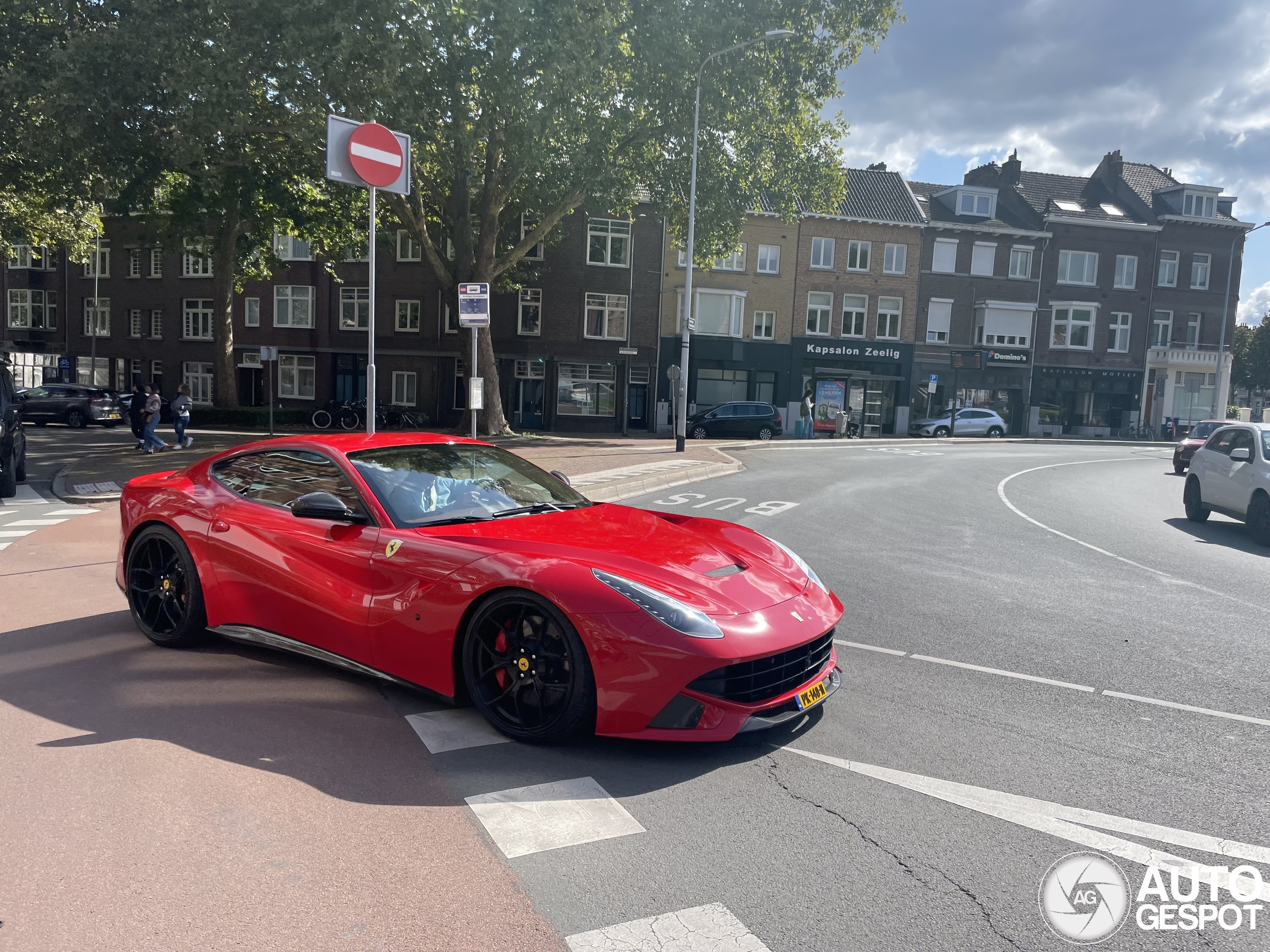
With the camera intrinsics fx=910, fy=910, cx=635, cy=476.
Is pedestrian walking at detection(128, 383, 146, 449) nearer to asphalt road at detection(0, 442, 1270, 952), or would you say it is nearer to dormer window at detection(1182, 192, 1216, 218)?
asphalt road at detection(0, 442, 1270, 952)

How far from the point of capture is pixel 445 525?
4.78 metres

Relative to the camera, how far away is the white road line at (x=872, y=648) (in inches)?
238

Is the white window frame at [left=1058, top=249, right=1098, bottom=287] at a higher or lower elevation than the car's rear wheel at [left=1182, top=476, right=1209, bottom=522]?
higher

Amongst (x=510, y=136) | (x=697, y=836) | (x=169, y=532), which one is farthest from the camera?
(x=510, y=136)

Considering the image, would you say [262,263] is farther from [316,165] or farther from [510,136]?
[510,136]

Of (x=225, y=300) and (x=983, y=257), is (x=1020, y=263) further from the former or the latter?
(x=225, y=300)

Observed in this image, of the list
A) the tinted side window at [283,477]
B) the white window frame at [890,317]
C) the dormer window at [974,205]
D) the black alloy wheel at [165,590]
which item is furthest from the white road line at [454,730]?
the dormer window at [974,205]

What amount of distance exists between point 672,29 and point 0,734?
2455 centimetres

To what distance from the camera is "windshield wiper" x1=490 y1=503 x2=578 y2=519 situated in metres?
5.07

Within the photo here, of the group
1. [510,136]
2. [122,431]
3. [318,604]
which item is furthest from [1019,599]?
[122,431]

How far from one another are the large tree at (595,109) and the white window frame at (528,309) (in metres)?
7.21

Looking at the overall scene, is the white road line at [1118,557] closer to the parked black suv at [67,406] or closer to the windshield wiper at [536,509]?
the windshield wiper at [536,509]

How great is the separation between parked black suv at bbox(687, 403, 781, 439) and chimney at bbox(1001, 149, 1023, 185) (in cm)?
2223

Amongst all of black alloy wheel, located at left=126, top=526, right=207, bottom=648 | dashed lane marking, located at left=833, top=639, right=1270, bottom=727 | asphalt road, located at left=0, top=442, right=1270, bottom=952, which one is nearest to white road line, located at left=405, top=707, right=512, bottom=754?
asphalt road, located at left=0, top=442, right=1270, bottom=952
